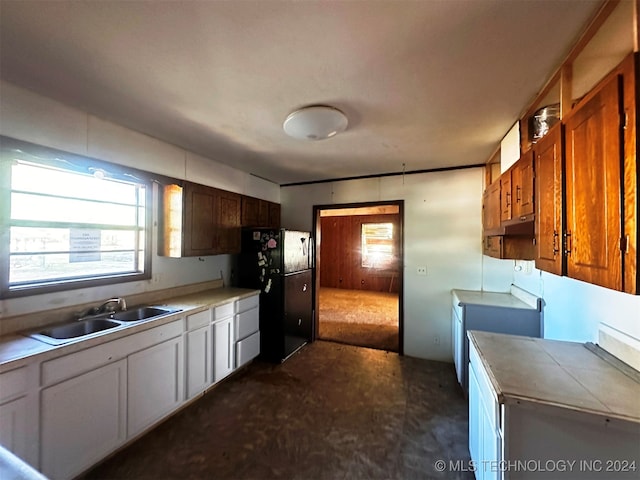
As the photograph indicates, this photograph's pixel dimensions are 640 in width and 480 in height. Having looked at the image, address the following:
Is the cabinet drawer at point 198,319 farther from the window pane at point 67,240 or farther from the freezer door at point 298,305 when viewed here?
the freezer door at point 298,305

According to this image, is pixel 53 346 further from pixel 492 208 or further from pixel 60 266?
pixel 492 208

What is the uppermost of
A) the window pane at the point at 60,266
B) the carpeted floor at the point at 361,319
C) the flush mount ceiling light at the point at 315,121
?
the flush mount ceiling light at the point at 315,121

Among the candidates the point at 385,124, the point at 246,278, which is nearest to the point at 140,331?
the point at 246,278

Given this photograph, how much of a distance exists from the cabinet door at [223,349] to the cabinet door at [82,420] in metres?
0.84

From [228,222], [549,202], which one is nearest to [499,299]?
A: [549,202]

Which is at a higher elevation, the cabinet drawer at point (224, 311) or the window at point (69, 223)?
the window at point (69, 223)

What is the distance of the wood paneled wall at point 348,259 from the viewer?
7637 mm

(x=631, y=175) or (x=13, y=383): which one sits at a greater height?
(x=631, y=175)

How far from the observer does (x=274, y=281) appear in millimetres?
3230

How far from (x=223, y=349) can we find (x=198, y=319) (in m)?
0.49

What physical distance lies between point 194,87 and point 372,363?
10.6 ft

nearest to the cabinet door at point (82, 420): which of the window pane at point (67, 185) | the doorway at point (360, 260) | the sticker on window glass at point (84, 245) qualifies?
the sticker on window glass at point (84, 245)

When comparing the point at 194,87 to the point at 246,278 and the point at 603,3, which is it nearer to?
the point at 603,3

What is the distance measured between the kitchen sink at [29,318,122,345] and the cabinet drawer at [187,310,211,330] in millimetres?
511
